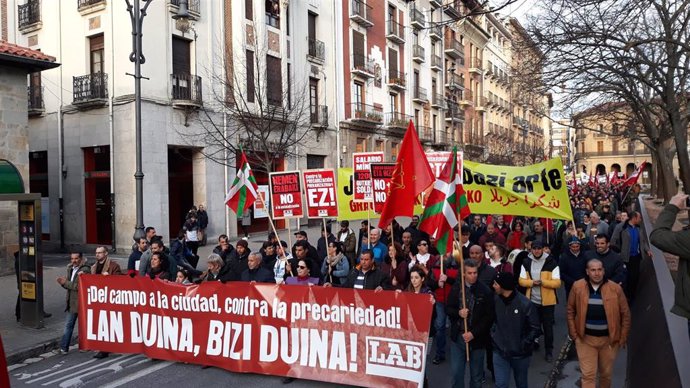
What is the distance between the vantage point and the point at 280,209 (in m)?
10.5

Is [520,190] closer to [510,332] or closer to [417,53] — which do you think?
[510,332]

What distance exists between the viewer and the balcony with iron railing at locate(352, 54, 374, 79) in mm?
30794

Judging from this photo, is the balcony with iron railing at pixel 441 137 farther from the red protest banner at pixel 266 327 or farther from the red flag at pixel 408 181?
the red protest banner at pixel 266 327

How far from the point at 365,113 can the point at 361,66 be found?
2667 mm

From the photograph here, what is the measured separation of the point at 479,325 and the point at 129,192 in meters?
15.8

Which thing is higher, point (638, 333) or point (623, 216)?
point (623, 216)

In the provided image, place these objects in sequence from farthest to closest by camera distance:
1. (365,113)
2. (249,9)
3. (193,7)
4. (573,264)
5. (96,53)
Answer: (365,113)
(249,9)
(193,7)
(96,53)
(573,264)

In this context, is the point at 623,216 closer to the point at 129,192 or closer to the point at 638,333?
the point at 638,333

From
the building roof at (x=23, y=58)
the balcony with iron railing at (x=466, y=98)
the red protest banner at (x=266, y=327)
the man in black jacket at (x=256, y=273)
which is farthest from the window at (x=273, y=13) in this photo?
the balcony with iron railing at (x=466, y=98)

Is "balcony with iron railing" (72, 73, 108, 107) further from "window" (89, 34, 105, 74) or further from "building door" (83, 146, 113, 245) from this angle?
"building door" (83, 146, 113, 245)

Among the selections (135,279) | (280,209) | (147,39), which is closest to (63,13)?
(147,39)

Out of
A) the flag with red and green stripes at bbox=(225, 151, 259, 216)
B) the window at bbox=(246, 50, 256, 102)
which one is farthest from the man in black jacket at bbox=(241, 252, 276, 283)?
the window at bbox=(246, 50, 256, 102)

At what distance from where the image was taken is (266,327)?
21.8ft

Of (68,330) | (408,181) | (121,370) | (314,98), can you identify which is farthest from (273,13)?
(121,370)
